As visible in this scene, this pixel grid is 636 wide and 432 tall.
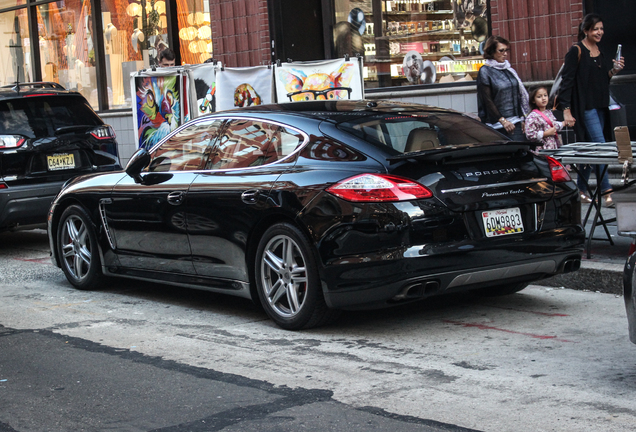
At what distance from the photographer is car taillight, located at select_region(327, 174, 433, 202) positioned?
5.53 meters

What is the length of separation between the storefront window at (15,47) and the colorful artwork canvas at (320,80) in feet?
40.8

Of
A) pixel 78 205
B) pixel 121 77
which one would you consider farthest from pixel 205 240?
pixel 121 77

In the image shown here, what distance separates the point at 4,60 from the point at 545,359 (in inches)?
806

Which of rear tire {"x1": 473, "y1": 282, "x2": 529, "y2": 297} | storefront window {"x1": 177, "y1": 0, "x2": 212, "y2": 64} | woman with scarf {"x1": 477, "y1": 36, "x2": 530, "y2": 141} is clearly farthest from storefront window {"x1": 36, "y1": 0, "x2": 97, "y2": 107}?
rear tire {"x1": 473, "y1": 282, "x2": 529, "y2": 297}

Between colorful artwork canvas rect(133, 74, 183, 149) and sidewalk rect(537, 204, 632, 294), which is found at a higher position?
colorful artwork canvas rect(133, 74, 183, 149)

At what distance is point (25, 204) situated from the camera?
10.1 meters

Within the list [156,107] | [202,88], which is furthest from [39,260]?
[202,88]

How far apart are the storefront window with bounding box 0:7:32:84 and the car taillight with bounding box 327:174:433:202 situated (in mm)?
17965

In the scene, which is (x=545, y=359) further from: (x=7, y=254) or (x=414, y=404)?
(x=7, y=254)

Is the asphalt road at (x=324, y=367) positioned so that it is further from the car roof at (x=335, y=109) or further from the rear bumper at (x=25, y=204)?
the rear bumper at (x=25, y=204)

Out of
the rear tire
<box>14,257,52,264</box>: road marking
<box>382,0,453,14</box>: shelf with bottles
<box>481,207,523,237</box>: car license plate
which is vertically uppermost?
<box>382,0,453,14</box>: shelf with bottles

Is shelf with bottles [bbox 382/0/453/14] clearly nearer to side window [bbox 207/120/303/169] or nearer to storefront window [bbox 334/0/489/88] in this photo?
storefront window [bbox 334/0/489/88]

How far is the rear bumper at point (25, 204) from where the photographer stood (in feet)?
32.9

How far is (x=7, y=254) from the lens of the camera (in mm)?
10492
